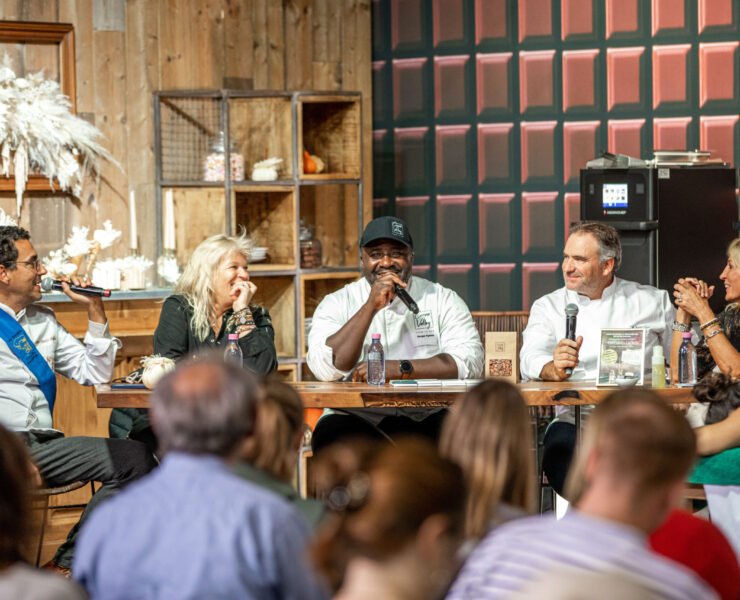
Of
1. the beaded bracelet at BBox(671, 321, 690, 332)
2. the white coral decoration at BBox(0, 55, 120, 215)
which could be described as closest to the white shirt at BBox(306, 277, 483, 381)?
the beaded bracelet at BBox(671, 321, 690, 332)

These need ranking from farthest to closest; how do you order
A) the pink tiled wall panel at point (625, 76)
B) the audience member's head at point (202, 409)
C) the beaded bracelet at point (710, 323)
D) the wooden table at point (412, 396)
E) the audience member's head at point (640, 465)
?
1. the pink tiled wall panel at point (625, 76)
2. the beaded bracelet at point (710, 323)
3. the wooden table at point (412, 396)
4. the audience member's head at point (202, 409)
5. the audience member's head at point (640, 465)

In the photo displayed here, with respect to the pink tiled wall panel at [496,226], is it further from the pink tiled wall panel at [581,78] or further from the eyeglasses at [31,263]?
the eyeglasses at [31,263]

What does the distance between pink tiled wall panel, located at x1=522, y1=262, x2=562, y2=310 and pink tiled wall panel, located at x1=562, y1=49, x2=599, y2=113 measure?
3.00 feet

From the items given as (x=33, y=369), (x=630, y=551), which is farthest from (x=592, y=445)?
(x=33, y=369)

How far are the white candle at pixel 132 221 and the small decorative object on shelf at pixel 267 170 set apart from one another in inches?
25.3

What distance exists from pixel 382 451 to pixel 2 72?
4619 mm

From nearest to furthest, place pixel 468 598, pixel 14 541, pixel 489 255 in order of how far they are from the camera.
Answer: pixel 468 598 < pixel 14 541 < pixel 489 255

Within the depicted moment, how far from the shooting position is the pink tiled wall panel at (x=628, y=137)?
21.1ft

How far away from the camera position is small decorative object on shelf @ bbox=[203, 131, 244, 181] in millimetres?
5949

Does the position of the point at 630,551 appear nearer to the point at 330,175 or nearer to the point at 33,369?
the point at 33,369

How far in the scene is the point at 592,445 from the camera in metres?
1.88

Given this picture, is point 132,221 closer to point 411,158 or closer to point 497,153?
point 411,158

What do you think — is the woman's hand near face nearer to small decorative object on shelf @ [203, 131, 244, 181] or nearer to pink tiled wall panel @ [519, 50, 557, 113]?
small decorative object on shelf @ [203, 131, 244, 181]

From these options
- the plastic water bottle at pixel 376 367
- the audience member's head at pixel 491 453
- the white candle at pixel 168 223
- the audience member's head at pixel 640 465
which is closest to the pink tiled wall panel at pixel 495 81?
the white candle at pixel 168 223
